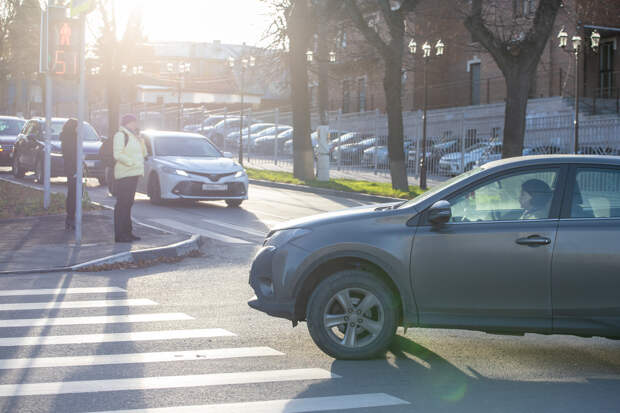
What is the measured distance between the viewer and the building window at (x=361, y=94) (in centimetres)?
6013

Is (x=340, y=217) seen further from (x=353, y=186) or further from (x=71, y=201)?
(x=353, y=186)

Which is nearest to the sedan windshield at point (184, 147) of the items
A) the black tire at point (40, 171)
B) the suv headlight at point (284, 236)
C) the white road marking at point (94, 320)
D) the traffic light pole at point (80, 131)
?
the black tire at point (40, 171)

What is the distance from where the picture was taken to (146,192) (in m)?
18.8

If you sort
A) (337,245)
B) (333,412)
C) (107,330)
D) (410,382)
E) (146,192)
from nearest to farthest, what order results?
1. (333,412)
2. (410,382)
3. (337,245)
4. (107,330)
5. (146,192)

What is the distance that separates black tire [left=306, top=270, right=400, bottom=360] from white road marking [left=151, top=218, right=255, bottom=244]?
693cm

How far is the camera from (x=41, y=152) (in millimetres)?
23219

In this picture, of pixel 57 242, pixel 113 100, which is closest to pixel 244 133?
pixel 113 100

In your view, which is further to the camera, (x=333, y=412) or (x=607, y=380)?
(x=607, y=380)

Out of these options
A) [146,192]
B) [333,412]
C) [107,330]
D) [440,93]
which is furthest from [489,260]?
[440,93]

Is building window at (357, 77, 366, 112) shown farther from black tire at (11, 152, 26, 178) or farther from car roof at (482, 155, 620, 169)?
car roof at (482, 155, 620, 169)

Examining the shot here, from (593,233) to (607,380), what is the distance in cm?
99

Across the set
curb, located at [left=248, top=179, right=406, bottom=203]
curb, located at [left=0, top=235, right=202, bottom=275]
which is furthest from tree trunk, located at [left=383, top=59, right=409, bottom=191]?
curb, located at [left=0, top=235, right=202, bottom=275]

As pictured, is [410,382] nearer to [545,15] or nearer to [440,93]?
[545,15]

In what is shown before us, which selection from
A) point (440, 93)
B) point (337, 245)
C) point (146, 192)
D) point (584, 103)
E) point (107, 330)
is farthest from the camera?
point (440, 93)
